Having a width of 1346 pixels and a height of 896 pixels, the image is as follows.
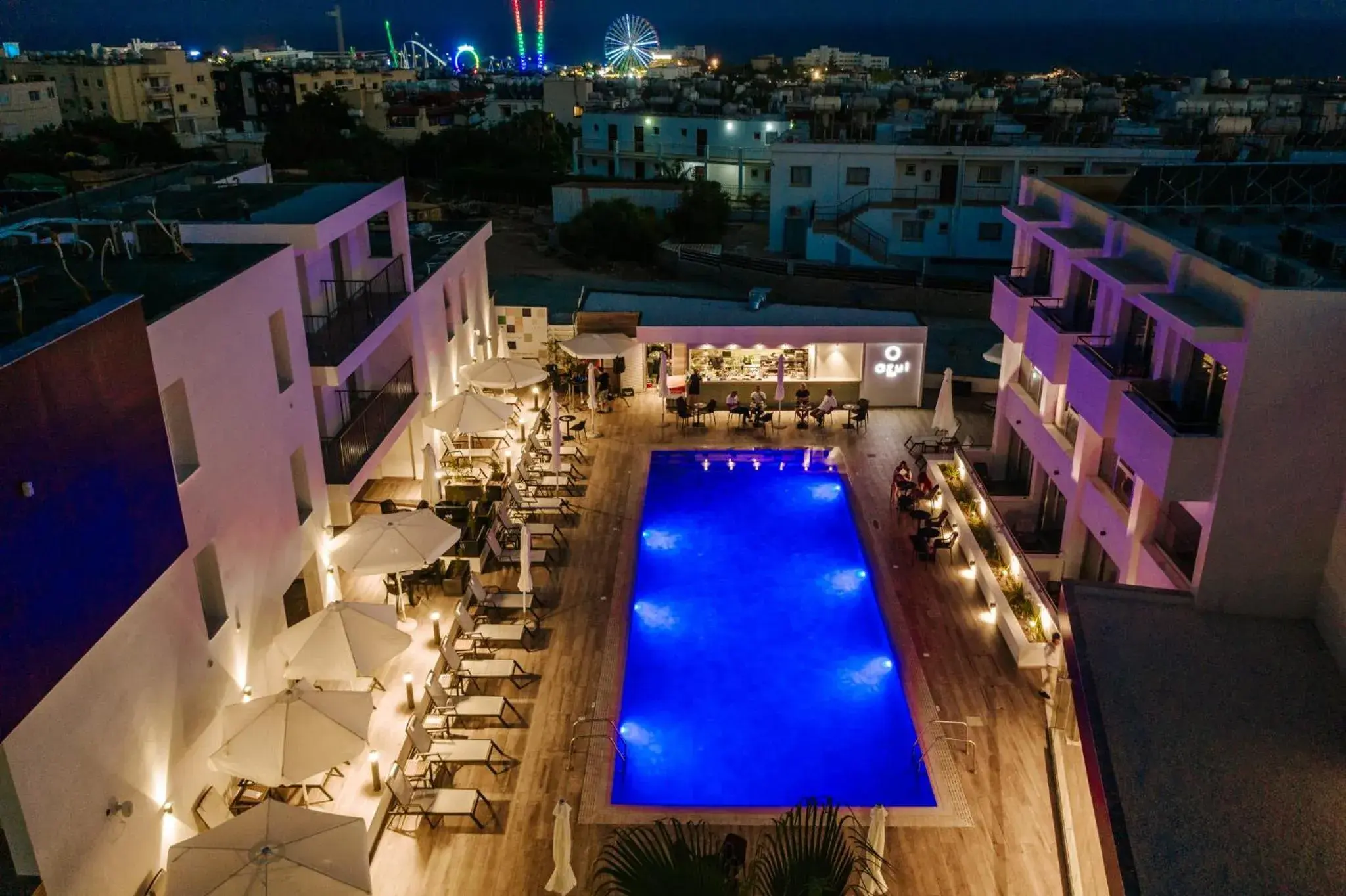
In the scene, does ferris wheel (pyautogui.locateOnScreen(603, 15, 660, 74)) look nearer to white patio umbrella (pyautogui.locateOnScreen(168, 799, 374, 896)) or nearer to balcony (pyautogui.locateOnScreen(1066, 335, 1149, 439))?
balcony (pyautogui.locateOnScreen(1066, 335, 1149, 439))

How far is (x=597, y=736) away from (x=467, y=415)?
9185 millimetres

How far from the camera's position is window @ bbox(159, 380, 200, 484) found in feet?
37.4

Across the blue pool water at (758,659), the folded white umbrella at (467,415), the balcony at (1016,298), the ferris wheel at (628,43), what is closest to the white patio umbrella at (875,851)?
the blue pool water at (758,659)

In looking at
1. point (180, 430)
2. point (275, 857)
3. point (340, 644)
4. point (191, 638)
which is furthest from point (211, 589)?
point (275, 857)

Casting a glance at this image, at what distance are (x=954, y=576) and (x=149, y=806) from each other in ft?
43.6

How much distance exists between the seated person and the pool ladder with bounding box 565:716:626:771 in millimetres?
12737

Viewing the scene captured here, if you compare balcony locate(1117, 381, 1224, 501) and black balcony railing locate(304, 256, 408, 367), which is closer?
balcony locate(1117, 381, 1224, 501)

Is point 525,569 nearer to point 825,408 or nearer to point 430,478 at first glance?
point 430,478

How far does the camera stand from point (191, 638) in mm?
11195

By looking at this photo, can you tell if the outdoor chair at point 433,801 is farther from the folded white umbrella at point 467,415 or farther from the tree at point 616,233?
the tree at point 616,233

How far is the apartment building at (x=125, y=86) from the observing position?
8281 centimetres

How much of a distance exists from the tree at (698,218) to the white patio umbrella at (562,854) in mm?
42317

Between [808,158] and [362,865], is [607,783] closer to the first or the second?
[362,865]

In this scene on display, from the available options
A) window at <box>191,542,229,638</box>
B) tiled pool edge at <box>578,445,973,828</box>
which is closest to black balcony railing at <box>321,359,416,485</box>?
window at <box>191,542,229,638</box>
